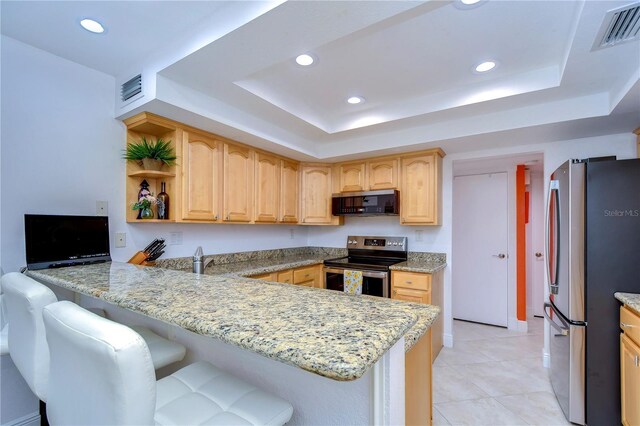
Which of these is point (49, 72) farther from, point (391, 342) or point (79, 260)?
point (391, 342)

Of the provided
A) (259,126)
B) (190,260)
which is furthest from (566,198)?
(190,260)

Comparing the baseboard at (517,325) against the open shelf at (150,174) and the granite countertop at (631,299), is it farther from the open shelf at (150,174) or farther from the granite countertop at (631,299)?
the open shelf at (150,174)

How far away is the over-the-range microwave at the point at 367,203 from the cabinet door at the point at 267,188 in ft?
2.51

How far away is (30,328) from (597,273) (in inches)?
114

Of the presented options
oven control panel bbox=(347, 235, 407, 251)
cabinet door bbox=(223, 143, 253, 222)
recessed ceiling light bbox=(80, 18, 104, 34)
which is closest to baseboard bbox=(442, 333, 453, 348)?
oven control panel bbox=(347, 235, 407, 251)

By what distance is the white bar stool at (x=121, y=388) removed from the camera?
24.3 inches

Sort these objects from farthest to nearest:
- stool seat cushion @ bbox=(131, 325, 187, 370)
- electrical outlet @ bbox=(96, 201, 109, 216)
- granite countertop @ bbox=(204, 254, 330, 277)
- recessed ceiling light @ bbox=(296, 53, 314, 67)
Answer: granite countertop @ bbox=(204, 254, 330, 277), electrical outlet @ bbox=(96, 201, 109, 216), recessed ceiling light @ bbox=(296, 53, 314, 67), stool seat cushion @ bbox=(131, 325, 187, 370)

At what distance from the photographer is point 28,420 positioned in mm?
1874

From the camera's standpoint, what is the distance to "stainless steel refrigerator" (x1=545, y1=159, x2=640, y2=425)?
1813mm

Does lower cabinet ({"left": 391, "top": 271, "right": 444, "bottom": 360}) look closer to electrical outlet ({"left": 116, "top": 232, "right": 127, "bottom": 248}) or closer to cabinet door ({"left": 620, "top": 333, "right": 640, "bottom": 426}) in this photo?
cabinet door ({"left": 620, "top": 333, "right": 640, "bottom": 426})

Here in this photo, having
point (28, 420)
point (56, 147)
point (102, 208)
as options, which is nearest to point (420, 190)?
point (102, 208)

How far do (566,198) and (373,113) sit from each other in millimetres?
1710

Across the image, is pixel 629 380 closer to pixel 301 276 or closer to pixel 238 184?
pixel 301 276

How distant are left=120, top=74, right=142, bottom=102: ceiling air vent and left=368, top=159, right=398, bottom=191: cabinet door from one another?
2405 mm
